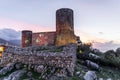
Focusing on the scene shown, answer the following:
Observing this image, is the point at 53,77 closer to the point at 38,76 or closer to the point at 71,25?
the point at 38,76

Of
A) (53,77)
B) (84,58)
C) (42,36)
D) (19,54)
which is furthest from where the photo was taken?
(42,36)

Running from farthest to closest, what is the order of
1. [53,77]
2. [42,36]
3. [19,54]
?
[42,36] → [19,54] → [53,77]

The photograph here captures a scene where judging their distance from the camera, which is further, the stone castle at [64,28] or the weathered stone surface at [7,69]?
the stone castle at [64,28]

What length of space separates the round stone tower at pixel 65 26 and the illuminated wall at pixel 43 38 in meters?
3.82

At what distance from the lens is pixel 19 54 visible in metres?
41.2

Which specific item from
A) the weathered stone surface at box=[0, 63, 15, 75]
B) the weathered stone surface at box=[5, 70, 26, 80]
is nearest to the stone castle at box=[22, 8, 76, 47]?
the weathered stone surface at box=[0, 63, 15, 75]

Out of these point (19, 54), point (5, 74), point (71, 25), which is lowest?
point (5, 74)

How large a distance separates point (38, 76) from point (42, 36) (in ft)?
109

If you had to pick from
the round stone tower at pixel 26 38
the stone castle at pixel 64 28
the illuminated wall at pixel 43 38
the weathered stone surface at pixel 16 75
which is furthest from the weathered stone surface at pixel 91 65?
the round stone tower at pixel 26 38

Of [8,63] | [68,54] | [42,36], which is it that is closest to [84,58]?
[68,54]

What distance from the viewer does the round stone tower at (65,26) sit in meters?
60.6

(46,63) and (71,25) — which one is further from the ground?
(71,25)

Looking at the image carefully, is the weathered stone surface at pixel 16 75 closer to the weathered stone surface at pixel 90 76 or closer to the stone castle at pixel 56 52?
the stone castle at pixel 56 52

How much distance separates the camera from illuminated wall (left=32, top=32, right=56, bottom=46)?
65150mm
